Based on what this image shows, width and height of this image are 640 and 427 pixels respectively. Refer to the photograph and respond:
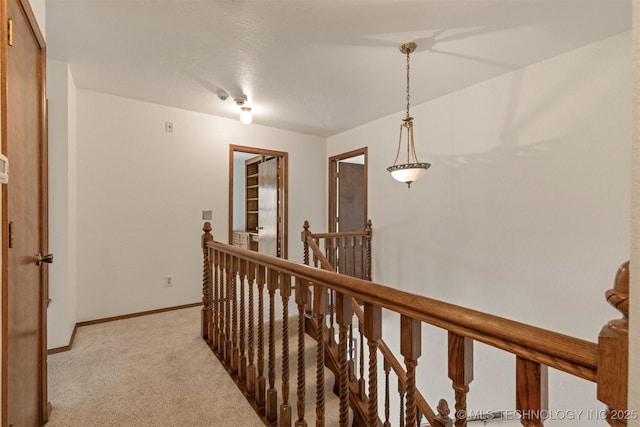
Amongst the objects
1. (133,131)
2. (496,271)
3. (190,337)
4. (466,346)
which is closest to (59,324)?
(190,337)

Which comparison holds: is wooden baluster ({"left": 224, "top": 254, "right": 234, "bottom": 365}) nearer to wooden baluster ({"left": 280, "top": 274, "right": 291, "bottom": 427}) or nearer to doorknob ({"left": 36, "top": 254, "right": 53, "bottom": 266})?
wooden baluster ({"left": 280, "top": 274, "right": 291, "bottom": 427})

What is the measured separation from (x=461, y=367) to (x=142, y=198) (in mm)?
3512

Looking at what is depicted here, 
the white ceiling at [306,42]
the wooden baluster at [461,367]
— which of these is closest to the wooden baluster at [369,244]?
the white ceiling at [306,42]

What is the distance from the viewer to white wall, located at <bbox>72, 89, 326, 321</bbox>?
3027 millimetres

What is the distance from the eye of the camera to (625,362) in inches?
18.3

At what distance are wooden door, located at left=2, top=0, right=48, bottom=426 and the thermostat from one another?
5 centimetres

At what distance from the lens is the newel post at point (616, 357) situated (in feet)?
1.53

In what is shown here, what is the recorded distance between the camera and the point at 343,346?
47.5 inches

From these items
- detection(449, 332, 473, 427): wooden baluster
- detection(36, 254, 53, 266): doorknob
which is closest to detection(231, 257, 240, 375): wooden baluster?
detection(36, 254, 53, 266): doorknob

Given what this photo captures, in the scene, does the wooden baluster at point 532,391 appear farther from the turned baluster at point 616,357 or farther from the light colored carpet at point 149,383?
the light colored carpet at point 149,383

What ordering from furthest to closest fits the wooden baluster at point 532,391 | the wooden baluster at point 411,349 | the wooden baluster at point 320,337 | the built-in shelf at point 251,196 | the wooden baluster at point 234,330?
the built-in shelf at point 251,196 → the wooden baluster at point 234,330 → the wooden baluster at point 320,337 → the wooden baluster at point 411,349 → the wooden baluster at point 532,391

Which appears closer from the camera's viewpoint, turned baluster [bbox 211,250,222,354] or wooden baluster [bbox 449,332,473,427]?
wooden baluster [bbox 449,332,473,427]

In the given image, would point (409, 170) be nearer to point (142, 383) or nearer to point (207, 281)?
point (207, 281)

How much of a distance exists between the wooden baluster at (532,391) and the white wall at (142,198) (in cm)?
355
